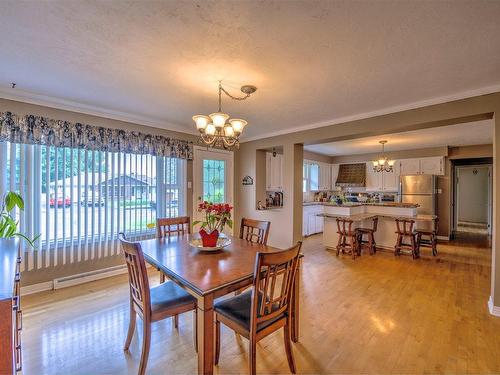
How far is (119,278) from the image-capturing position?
11.2 feet

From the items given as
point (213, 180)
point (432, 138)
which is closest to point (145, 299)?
point (213, 180)

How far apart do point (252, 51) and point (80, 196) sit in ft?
9.43

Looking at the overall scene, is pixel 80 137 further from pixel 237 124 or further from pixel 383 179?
pixel 383 179

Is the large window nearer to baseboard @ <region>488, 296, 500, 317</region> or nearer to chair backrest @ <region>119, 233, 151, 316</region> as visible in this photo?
chair backrest @ <region>119, 233, 151, 316</region>

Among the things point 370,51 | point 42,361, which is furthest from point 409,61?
point 42,361

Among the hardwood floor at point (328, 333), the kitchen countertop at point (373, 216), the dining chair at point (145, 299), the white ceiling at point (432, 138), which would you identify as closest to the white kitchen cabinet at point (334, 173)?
the white ceiling at point (432, 138)

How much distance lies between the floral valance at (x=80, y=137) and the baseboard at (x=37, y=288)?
1726 mm

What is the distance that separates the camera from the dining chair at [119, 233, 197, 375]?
1.63m

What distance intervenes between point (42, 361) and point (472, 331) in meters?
3.62

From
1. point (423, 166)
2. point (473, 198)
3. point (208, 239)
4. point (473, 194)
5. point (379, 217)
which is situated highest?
point (423, 166)

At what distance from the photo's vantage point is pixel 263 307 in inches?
60.7

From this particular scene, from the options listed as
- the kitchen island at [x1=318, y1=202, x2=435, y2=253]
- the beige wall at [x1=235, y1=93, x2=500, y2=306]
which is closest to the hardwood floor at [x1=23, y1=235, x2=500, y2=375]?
the beige wall at [x1=235, y1=93, x2=500, y2=306]

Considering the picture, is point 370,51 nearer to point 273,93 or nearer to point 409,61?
point 409,61

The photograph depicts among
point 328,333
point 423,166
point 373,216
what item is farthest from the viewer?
point 423,166
